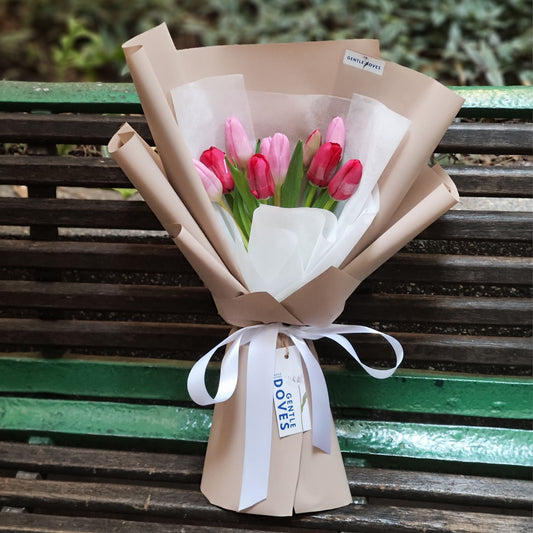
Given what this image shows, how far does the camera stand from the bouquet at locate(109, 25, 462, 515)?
3.64ft

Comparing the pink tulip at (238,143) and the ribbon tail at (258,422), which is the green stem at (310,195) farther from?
the ribbon tail at (258,422)

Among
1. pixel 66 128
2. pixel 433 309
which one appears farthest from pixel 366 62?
pixel 66 128

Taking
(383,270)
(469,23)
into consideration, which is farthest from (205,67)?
(469,23)

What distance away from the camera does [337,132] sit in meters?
1.18

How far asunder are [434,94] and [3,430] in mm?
1181

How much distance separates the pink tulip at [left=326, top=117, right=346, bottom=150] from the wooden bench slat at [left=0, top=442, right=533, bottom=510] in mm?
684

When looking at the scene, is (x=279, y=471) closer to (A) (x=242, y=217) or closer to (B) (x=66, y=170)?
(A) (x=242, y=217)

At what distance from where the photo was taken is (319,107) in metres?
1.23

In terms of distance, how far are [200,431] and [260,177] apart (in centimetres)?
64

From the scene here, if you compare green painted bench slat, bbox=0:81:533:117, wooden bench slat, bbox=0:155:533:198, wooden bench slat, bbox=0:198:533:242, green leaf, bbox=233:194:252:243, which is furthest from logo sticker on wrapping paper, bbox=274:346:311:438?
green painted bench slat, bbox=0:81:533:117

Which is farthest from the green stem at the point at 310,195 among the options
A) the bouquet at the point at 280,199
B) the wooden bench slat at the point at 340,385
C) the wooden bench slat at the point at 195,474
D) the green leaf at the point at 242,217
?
the wooden bench slat at the point at 195,474

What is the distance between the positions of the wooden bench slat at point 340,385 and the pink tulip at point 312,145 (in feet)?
1.72

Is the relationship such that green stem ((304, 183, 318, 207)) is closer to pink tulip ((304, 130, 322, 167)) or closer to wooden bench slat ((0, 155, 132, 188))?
pink tulip ((304, 130, 322, 167))

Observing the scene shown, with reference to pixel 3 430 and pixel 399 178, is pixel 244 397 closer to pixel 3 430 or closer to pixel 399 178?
pixel 399 178
